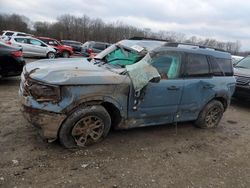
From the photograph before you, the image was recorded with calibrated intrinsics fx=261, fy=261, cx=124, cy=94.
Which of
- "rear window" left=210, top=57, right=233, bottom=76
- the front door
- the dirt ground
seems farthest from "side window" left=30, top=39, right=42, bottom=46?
the front door

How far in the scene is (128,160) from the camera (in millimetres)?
3953

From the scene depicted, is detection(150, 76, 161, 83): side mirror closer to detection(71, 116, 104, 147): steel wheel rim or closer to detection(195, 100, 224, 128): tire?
detection(71, 116, 104, 147): steel wheel rim

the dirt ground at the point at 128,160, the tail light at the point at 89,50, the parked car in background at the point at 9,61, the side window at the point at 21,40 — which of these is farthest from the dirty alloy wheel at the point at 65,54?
the dirt ground at the point at 128,160

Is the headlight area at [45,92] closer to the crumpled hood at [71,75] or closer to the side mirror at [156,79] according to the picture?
the crumpled hood at [71,75]

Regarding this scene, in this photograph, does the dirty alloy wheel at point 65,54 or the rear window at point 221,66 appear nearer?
the rear window at point 221,66

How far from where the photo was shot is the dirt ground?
3.37 m

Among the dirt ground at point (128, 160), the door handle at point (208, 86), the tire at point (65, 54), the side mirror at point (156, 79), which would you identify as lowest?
the tire at point (65, 54)

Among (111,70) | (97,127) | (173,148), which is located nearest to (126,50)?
(111,70)

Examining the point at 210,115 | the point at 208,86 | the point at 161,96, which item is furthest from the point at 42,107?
the point at 210,115

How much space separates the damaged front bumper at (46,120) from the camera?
3.64 meters

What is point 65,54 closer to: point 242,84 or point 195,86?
point 242,84

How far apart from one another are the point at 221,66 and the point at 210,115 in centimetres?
110

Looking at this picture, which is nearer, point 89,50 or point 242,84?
point 242,84

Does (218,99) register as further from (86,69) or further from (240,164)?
(86,69)
